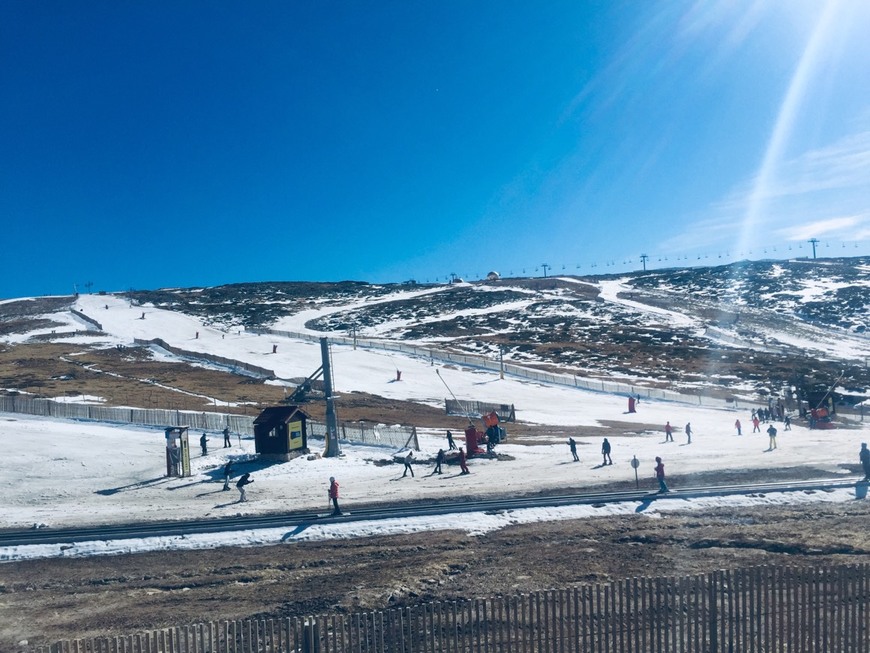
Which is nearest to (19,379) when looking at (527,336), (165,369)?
(165,369)

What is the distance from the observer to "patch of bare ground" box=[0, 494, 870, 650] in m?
14.8

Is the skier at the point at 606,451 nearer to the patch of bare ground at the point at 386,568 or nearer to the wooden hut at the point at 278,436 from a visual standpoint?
the patch of bare ground at the point at 386,568

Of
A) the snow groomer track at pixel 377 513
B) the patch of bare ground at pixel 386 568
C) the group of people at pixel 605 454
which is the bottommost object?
the patch of bare ground at pixel 386 568

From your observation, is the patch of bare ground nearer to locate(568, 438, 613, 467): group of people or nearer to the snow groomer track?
the snow groomer track

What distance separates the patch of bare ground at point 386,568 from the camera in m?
14.8

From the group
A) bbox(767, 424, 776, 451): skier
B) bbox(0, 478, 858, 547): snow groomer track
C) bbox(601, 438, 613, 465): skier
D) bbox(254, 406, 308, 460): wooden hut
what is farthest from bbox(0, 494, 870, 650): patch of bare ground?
bbox(254, 406, 308, 460): wooden hut

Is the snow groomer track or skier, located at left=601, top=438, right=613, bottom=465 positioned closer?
the snow groomer track

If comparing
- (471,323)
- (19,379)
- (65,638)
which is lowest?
(65,638)

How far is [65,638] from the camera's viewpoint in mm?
13484

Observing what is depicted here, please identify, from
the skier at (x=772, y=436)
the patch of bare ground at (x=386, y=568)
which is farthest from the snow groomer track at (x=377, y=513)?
the skier at (x=772, y=436)

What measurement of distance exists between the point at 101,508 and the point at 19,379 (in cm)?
4297

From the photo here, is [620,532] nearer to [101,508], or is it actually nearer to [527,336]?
[101,508]

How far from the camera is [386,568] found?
17.2m

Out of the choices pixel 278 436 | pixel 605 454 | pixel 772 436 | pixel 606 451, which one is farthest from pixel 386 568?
pixel 772 436
